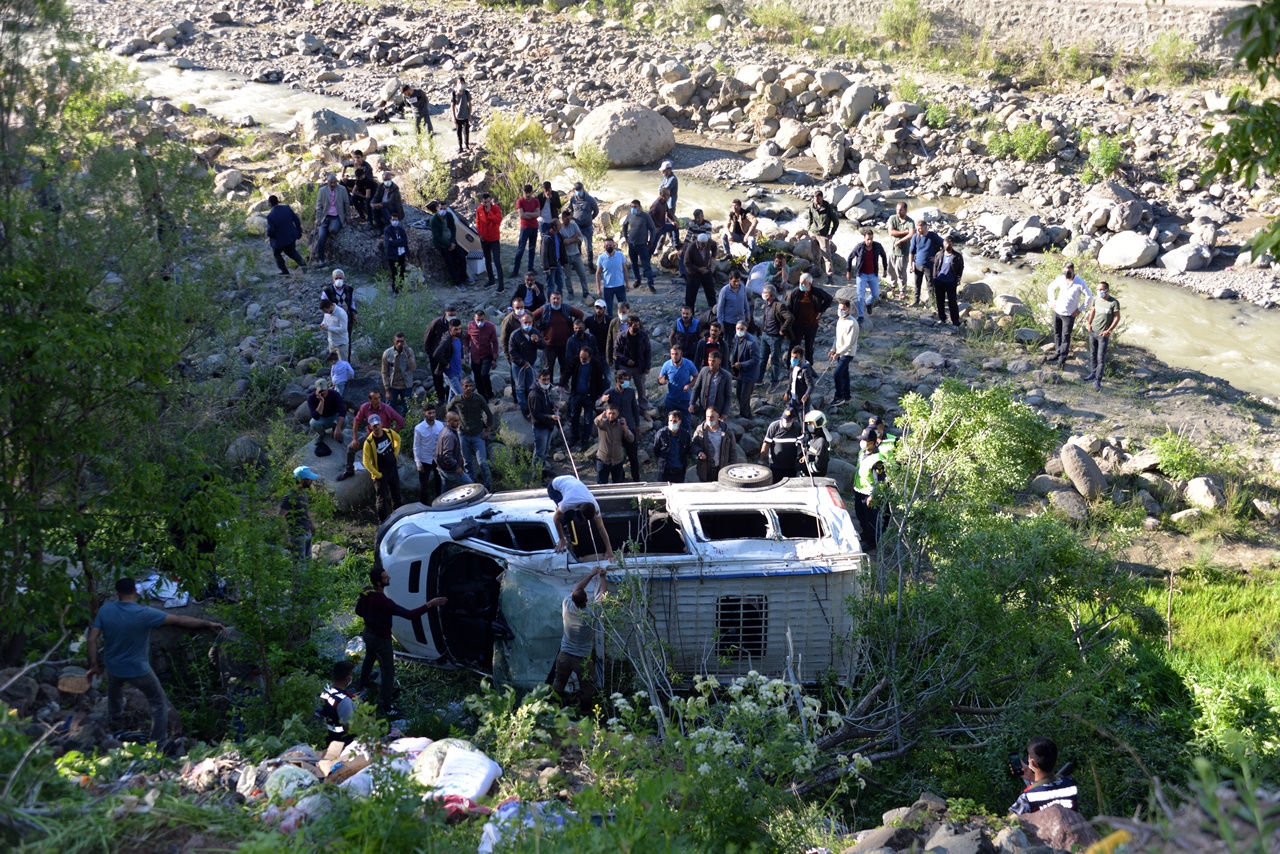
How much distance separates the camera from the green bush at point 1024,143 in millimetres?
21672

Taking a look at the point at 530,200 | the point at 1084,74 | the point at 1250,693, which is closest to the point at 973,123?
the point at 1084,74

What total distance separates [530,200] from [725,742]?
11.6 metres

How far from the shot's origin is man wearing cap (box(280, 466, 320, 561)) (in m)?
9.02

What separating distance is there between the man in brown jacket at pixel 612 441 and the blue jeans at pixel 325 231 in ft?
26.0

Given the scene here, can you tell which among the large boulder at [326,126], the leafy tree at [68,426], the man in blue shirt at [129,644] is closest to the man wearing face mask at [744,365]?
the leafy tree at [68,426]

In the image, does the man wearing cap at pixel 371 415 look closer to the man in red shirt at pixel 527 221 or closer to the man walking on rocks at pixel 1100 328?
the man in red shirt at pixel 527 221

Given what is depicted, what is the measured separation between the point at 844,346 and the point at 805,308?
0.70 metres

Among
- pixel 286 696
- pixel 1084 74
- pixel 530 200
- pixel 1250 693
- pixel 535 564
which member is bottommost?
pixel 1250 693

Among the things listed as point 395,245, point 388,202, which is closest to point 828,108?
point 388,202

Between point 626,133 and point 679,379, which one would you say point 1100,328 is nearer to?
point 679,379

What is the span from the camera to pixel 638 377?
41.6 ft

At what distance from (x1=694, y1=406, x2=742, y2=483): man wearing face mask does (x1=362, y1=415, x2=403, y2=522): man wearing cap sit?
3085 mm

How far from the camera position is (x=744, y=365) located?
12562mm

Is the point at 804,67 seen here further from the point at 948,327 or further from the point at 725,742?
the point at 725,742
